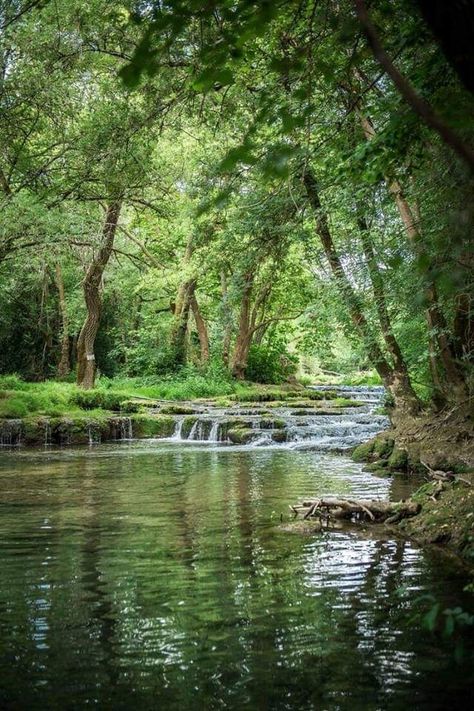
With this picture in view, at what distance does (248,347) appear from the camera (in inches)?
1372

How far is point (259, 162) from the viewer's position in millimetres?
4609

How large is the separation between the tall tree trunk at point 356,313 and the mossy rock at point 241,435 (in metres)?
5.65

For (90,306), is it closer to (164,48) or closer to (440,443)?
(440,443)

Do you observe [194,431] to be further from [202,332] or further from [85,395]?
[202,332]

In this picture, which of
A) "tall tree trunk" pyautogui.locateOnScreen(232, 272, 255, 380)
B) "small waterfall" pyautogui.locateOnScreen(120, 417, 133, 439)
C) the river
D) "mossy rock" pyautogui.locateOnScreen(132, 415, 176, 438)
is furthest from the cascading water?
"tall tree trunk" pyautogui.locateOnScreen(232, 272, 255, 380)

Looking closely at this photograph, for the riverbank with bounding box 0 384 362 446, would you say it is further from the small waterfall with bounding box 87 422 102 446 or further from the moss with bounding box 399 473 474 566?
the moss with bounding box 399 473 474 566

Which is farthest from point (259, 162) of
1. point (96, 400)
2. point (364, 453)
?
point (96, 400)

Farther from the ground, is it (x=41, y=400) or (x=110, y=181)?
(x=110, y=181)

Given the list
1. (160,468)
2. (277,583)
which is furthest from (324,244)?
(277,583)

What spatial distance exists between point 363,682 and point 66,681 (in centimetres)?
160

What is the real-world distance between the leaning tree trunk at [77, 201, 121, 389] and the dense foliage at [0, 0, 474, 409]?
0.08 m

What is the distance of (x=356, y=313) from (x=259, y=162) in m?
8.78

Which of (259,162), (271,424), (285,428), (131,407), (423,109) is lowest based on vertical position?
(285,428)

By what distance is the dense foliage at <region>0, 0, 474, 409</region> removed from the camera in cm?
267
